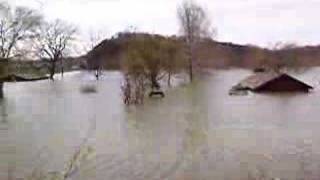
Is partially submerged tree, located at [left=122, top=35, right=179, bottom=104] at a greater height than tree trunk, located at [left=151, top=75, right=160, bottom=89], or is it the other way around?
partially submerged tree, located at [left=122, top=35, right=179, bottom=104]

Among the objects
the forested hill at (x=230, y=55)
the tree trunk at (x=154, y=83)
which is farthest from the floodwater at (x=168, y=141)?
the forested hill at (x=230, y=55)

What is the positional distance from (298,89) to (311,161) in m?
25.9

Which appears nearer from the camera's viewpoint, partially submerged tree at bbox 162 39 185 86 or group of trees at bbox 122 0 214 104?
group of trees at bbox 122 0 214 104

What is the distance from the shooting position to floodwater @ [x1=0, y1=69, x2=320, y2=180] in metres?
10.3

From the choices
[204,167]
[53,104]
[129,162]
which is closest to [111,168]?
[129,162]

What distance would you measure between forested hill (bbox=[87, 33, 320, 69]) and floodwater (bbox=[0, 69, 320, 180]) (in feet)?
113

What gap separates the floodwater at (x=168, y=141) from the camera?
10258 millimetres

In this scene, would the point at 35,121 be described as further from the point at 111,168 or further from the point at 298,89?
the point at 298,89

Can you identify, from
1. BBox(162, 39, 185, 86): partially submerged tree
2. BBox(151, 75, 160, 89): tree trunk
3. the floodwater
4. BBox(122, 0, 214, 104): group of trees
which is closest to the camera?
the floodwater

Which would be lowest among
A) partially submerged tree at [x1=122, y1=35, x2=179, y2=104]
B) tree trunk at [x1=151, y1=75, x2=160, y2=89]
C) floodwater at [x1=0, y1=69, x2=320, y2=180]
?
floodwater at [x1=0, y1=69, x2=320, y2=180]

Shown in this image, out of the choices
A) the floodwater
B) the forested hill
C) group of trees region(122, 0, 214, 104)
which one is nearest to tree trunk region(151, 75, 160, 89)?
group of trees region(122, 0, 214, 104)

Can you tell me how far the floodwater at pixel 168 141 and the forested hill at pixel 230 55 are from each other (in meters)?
34.6

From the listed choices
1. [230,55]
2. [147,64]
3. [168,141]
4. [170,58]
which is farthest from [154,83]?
[230,55]

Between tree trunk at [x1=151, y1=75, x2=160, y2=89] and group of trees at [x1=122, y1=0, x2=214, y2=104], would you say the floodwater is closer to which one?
group of trees at [x1=122, y1=0, x2=214, y2=104]
